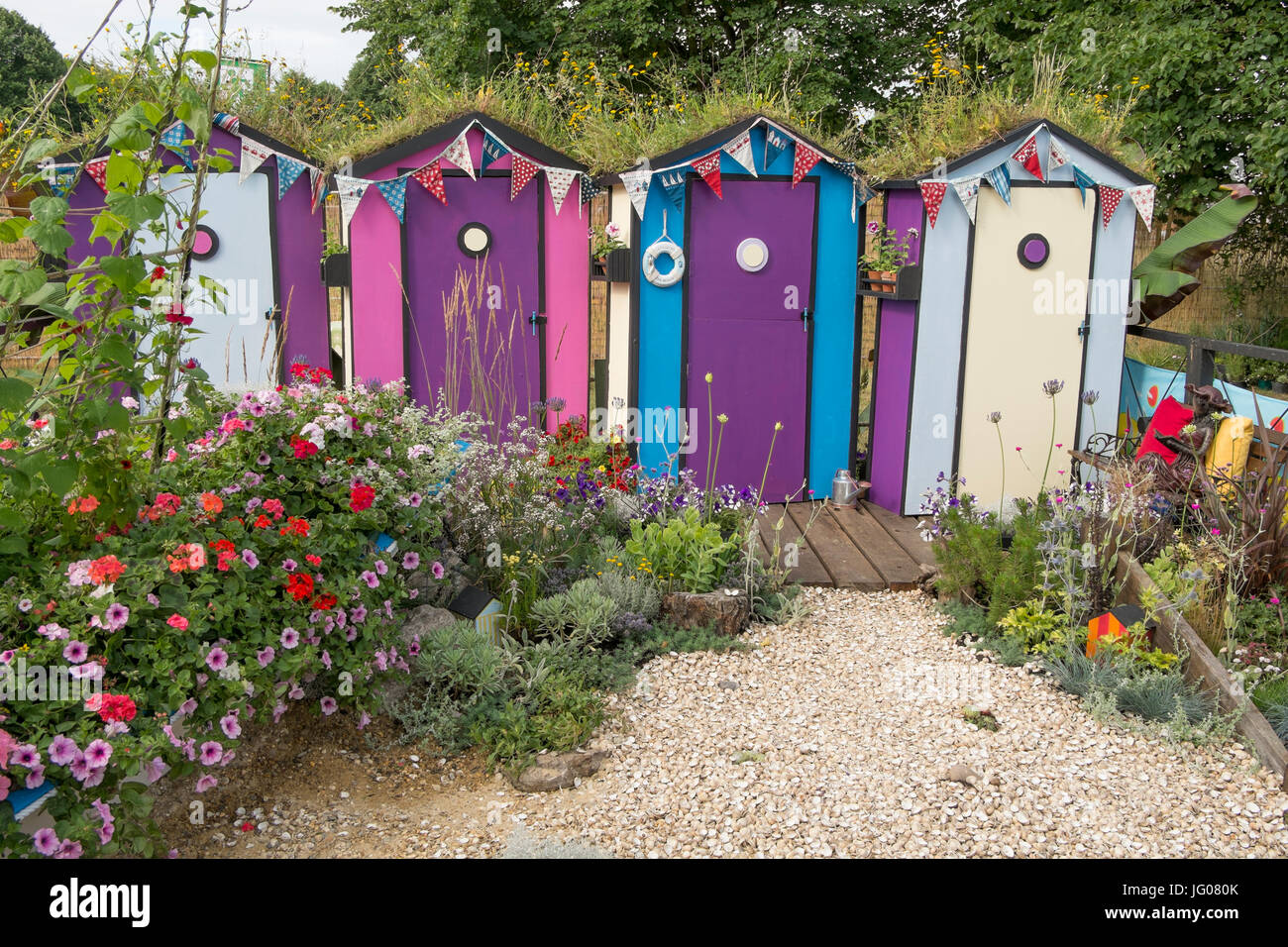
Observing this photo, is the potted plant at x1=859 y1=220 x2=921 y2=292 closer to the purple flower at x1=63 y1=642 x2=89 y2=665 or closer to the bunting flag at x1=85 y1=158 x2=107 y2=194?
the bunting flag at x1=85 y1=158 x2=107 y2=194

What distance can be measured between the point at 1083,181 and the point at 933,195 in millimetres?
910

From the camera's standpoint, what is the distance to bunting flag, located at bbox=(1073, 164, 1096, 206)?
226 inches

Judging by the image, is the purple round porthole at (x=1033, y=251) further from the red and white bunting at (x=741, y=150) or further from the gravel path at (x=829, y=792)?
the gravel path at (x=829, y=792)

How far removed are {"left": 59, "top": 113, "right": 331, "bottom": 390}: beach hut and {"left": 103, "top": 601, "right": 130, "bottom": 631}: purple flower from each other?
390 cm

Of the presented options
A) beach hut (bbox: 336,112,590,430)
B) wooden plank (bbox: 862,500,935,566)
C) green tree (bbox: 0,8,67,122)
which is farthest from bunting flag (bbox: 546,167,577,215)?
green tree (bbox: 0,8,67,122)

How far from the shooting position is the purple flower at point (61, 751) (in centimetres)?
208

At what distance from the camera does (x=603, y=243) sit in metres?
6.27

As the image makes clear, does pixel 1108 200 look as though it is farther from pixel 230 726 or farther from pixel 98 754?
pixel 98 754

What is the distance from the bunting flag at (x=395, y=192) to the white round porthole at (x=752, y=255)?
6.68 ft

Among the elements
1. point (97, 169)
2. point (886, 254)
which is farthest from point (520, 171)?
point (97, 169)

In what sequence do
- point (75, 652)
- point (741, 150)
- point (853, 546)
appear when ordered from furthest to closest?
1. point (741, 150)
2. point (853, 546)
3. point (75, 652)

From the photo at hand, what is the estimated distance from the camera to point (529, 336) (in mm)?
6449

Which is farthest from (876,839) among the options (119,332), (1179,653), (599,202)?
(599,202)

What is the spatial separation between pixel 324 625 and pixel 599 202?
435 cm
